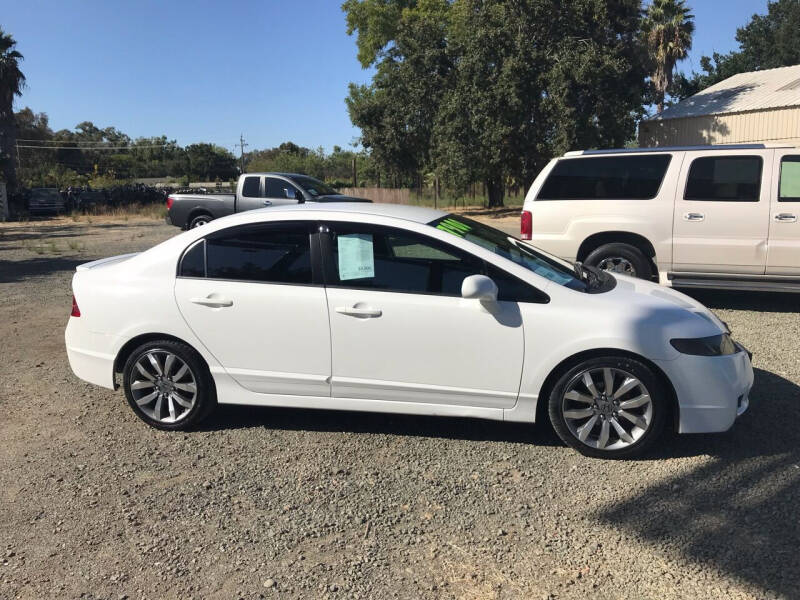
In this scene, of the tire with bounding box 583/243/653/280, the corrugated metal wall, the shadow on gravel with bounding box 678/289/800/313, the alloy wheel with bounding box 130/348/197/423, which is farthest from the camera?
the corrugated metal wall

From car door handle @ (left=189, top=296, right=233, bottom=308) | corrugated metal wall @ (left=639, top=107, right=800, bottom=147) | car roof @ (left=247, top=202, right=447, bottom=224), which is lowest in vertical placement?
car door handle @ (left=189, top=296, right=233, bottom=308)

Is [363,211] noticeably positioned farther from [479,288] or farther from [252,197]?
[252,197]

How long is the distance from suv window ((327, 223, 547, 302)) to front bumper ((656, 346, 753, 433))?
3.00 feet

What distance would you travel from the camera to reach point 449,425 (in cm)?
457

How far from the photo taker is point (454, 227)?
14.7 feet

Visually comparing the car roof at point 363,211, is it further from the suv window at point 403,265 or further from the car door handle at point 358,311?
the car door handle at point 358,311

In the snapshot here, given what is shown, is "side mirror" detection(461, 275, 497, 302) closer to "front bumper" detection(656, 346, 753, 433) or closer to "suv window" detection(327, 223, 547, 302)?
"suv window" detection(327, 223, 547, 302)

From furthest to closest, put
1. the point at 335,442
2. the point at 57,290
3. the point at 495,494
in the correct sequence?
the point at 57,290, the point at 335,442, the point at 495,494

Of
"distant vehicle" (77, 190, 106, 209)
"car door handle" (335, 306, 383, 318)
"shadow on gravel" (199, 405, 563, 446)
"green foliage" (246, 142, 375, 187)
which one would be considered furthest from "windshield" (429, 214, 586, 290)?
"green foliage" (246, 142, 375, 187)

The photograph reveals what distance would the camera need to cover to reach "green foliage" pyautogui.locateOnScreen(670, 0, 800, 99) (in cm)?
4606

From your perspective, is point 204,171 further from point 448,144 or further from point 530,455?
point 530,455

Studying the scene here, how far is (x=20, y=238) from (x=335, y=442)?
21.0 metres

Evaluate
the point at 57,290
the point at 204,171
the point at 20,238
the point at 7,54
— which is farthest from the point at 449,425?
the point at 204,171

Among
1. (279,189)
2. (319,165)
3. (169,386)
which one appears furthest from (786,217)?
(319,165)
